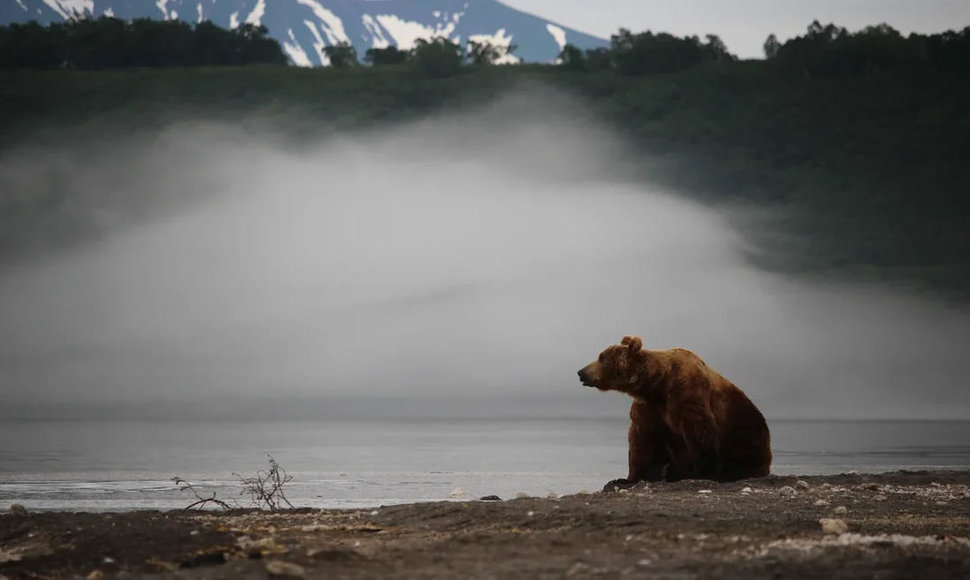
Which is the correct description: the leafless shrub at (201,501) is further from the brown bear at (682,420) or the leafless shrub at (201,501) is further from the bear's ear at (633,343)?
the bear's ear at (633,343)

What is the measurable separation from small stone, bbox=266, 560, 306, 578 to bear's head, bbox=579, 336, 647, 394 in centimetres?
840

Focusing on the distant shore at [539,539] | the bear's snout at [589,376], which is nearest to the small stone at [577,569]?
the distant shore at [539,539]

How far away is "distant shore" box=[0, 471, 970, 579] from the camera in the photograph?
8539 mm

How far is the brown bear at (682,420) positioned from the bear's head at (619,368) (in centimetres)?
1

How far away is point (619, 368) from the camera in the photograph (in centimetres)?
1631

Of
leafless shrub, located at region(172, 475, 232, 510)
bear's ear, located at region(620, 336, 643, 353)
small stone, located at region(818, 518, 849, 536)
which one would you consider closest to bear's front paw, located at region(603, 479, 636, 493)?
bear's ear, located at region(620, 336, 643, 353)

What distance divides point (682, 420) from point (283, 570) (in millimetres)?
8393

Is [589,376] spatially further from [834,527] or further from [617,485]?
[834,527]

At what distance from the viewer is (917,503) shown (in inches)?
525

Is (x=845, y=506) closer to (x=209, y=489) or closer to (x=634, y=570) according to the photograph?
(x=634, y=570)

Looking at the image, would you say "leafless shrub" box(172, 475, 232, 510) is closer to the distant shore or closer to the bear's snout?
the distant shore

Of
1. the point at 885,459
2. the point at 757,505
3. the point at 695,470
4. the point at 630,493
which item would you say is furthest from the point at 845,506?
the point at 885,459

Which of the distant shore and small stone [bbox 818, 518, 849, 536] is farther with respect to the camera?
small stone [bbox 818, 518, 849, 536]

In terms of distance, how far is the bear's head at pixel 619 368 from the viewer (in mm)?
16234
